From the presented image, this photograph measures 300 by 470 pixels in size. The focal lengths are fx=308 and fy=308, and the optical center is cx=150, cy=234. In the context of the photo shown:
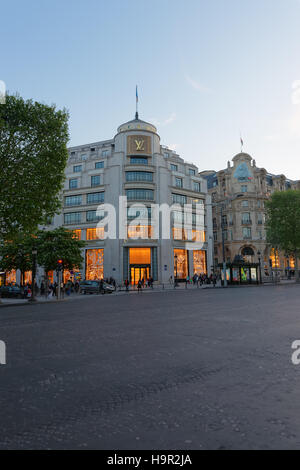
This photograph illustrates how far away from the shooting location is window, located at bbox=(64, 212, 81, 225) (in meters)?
49.6

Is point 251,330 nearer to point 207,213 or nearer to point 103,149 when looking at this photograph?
point 207,213

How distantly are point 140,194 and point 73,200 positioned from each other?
1182 centimetres

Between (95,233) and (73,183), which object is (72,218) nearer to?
(95,233)

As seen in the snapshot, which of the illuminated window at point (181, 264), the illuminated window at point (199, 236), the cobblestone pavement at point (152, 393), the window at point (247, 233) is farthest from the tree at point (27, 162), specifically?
the window at point (247, 233)

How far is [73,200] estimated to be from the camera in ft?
166

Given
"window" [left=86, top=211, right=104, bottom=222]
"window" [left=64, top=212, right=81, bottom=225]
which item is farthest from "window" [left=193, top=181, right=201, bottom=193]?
"window" [left=64, top=212, right=81, bottom=225]

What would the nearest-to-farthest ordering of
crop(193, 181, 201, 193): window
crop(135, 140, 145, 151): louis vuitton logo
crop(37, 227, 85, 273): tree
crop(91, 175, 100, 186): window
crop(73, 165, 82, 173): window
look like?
crop(37, 227, 85, 273): tree → crop(135, 140, 145, 151): louis vuitton logo → crop(91, 175, 100, 186): window → crop(73, 165, 82, 173): window → crop(193, 181, 201, 193): window

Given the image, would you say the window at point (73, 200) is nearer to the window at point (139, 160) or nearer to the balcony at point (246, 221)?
the window at point (139, 160)

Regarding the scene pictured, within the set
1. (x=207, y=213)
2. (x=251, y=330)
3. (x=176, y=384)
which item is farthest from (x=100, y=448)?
(x=207, y=213)

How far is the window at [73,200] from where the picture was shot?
50.0m

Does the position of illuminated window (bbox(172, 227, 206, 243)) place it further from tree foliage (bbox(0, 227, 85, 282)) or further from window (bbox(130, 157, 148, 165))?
tree foliage (bbox(0, 227, 85, 282))

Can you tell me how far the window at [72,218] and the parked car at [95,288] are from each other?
18.0m

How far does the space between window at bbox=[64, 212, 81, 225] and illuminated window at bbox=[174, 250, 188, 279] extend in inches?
649

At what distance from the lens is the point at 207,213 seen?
178 feet
